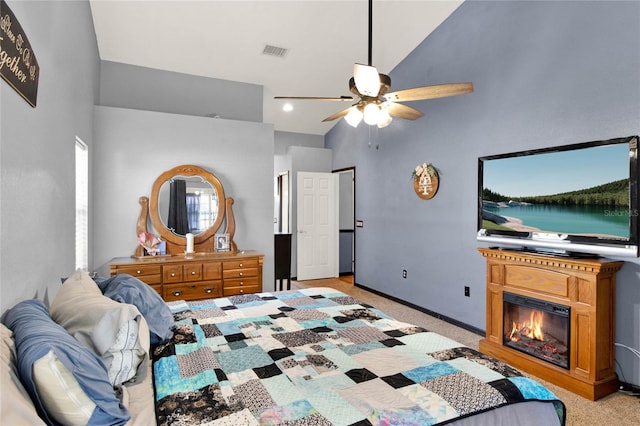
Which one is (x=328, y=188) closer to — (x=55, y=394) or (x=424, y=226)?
(x=424, y=226)

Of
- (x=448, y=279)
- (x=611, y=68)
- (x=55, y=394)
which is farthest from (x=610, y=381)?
(x=55, y=394)

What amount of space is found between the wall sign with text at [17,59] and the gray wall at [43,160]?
0.15 feet

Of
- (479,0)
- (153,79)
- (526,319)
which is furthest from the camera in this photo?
(153,79)

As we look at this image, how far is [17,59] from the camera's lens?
1.39m

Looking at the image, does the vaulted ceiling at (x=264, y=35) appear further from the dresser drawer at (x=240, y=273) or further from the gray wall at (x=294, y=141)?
the dresser drawer at (x=240, y=273)

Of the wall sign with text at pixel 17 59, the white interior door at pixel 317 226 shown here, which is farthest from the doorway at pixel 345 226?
the wall sign with text at pixel 17 59

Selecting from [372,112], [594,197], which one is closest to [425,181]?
[594,197]

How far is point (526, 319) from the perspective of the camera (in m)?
3.04

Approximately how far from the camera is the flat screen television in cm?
253

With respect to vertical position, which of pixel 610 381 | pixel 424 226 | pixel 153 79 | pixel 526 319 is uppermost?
pixel 153 79

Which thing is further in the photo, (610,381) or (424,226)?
(424,226)

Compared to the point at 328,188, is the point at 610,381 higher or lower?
lower

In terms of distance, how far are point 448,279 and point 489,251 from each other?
0.97 metres

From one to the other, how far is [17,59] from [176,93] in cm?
331
